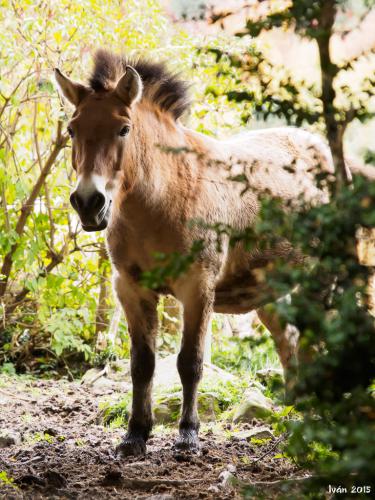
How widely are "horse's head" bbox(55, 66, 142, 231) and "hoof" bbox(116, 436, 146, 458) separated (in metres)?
1.40

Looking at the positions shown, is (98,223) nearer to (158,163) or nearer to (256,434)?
(158,163)

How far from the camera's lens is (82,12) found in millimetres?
6914

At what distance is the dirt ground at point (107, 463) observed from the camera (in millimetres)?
3582

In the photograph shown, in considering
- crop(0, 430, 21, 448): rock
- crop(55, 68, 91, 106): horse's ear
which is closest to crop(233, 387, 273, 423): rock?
crop(0, 430, 21, 448): rock

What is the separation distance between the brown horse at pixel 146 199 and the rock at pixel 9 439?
30.2 inches

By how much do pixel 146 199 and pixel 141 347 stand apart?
3.29ft

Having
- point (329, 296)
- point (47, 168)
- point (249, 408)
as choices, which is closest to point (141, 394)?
point (249, 408)

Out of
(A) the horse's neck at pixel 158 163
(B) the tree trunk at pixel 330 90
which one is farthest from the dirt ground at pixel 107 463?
(A) the horse's neck at pixel 158 163

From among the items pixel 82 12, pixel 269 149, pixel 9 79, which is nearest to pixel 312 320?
pixel 269 149

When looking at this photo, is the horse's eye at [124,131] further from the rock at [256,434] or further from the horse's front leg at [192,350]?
the rock at [256,434]

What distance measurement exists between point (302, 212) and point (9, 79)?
6097 mm

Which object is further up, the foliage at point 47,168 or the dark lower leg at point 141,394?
the foliage at point 47,168

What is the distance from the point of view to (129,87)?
451 cm

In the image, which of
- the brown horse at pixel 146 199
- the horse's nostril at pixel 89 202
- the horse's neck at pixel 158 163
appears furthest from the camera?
the horse's neck at pixel 158 163
